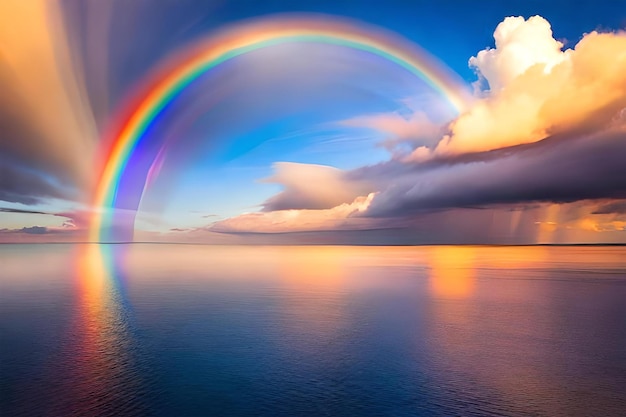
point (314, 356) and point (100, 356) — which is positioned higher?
point (314, 356)

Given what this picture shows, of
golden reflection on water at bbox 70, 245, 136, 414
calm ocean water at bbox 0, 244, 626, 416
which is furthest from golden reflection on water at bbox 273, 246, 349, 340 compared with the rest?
golden reflection on water at bbox 70, 245, 136, 414

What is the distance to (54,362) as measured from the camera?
96.3 feet

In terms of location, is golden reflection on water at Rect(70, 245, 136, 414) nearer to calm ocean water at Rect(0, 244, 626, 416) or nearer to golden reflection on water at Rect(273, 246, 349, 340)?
calm ocean water at Rect(0, 244, 626, 416)

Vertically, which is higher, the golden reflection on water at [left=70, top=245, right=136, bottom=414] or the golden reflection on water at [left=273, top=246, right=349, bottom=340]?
the golden reflection on water at [left=273, top=246, right=349, bottom=340]

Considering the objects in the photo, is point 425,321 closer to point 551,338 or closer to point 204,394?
point 551,338

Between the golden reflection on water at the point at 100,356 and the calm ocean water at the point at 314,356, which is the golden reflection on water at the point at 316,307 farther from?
the golden reflection on water at the point at 100,356

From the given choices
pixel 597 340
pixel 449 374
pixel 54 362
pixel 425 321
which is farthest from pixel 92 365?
pixel 597 340

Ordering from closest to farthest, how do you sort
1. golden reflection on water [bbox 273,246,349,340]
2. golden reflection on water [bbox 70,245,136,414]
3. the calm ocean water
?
the calm ocean water → golden reflection on water [bbox 70,245,136,414] → golden reflection on water [bbox 273,246,349,340]

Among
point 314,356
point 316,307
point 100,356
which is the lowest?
point 100,356

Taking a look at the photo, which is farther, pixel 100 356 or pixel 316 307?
pixel 316 307

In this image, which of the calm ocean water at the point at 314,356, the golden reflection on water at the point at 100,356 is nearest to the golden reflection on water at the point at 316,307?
the calm ocean water at the point at 314,356

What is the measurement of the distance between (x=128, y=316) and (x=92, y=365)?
55.3ft

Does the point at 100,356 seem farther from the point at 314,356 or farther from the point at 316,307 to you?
the point at 316,307

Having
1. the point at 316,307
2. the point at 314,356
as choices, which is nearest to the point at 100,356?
the point at 314,356
